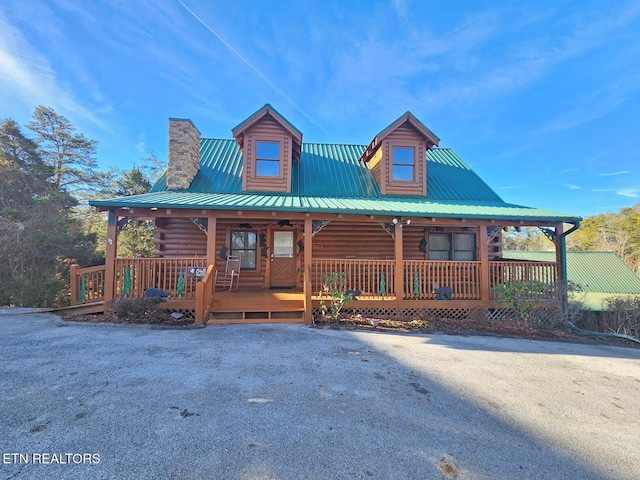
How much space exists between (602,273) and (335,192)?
17.2m

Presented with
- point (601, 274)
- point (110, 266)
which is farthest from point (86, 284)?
point (601, 274)

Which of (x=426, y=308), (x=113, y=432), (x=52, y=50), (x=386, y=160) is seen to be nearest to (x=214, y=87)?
(x=52, y=50)

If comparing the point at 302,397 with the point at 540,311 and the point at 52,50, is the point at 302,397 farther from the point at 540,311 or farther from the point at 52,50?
the point at 52,50

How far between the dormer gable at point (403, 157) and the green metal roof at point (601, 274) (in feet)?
31.4

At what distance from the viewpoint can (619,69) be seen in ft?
45.1

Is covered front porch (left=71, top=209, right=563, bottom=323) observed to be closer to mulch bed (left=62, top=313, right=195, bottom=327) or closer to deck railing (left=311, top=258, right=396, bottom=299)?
deck railing (left=311, top=258, right=396, bottom=299)

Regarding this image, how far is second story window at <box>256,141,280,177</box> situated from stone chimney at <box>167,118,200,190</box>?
2255mm

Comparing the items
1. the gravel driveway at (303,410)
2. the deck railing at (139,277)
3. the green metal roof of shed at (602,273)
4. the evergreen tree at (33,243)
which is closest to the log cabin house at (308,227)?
the deck railing at (139,277)

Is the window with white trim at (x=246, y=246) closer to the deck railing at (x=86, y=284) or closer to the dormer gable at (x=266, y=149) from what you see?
the dormer gable at (x=266, y=149)

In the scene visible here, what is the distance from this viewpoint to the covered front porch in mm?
6906

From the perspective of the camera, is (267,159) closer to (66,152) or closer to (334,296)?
(334,296)

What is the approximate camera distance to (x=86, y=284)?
7.11m

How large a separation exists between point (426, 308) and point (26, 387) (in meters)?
7.86

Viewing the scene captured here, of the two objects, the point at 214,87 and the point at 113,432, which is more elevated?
the point at 214,87
